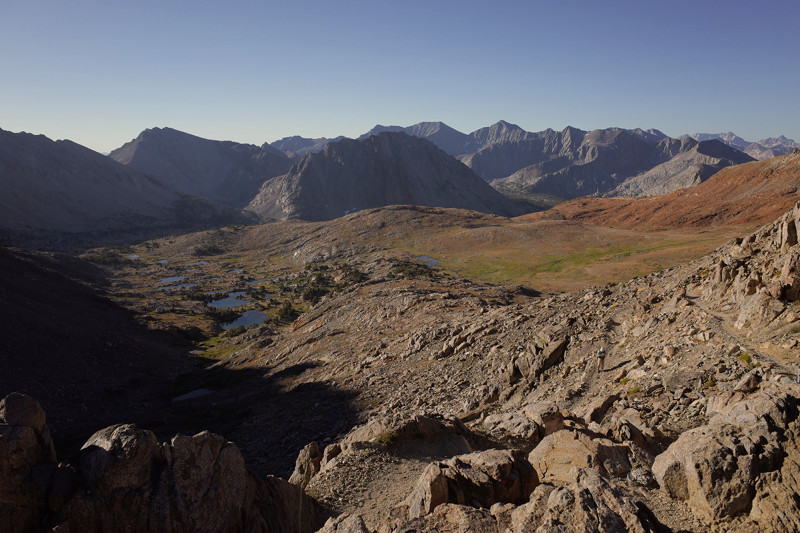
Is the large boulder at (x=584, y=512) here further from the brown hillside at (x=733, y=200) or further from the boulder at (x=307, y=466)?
the brown hillside at (x=733, y=200)

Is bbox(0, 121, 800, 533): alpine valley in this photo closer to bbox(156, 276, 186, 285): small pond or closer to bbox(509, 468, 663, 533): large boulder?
bbox(509, 468, 663, 533): large boulder

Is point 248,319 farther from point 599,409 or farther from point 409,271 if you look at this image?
point 599,409

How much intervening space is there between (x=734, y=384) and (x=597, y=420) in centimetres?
505

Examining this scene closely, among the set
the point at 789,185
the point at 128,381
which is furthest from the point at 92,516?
the point at 789,185

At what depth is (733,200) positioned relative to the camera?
460ft

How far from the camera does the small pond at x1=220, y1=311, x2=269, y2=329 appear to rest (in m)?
102

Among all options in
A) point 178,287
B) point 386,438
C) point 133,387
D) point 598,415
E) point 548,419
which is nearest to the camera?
point 548,419

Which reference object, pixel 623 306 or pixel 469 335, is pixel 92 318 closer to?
pixel 469 335

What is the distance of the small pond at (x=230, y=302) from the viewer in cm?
11740

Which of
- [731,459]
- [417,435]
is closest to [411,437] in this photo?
[417,435]

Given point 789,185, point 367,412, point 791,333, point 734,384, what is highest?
point 789,185

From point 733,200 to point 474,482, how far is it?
16545 cm

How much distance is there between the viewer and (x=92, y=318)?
76000 millimetres

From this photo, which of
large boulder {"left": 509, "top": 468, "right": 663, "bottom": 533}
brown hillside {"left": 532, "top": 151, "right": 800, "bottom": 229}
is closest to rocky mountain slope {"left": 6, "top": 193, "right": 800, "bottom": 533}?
large boulder {"left": 509, "top": 468, "right": 663, "bottom": 533}
